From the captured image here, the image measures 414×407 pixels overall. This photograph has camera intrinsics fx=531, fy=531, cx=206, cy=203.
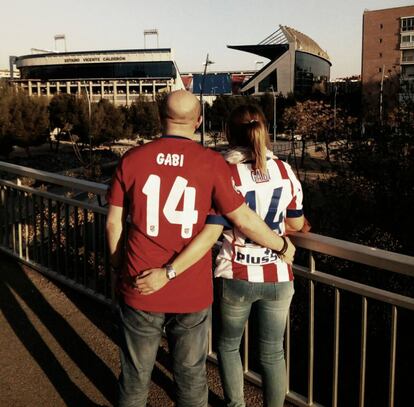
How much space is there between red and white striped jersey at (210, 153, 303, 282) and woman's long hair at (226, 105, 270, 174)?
0.06m

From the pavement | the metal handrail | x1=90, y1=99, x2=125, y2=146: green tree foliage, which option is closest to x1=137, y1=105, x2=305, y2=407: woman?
the pavement

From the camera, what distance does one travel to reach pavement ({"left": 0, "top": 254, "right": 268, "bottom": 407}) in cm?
303

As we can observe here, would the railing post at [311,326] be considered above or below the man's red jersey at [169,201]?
below

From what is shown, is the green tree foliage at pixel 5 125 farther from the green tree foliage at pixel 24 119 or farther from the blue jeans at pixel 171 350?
the blue jeans at pixel 171 350

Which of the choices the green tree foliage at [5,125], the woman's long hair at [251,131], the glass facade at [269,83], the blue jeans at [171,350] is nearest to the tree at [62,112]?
the green tree foliage at [5,125]

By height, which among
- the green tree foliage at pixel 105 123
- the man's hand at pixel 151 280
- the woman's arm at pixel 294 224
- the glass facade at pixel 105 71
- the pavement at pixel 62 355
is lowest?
the pavement at pixel 62 355

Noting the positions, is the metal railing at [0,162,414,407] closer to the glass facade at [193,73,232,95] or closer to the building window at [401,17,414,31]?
the building window at [401,17,414,31]

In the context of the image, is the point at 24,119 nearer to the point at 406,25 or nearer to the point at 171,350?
the point at 171,350

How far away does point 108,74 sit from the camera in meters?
114

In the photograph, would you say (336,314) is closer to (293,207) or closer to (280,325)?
(280,325)

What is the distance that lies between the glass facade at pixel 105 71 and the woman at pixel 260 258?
4410 inches

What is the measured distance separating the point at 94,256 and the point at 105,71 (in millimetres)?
115179

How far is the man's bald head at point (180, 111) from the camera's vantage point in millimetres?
2150

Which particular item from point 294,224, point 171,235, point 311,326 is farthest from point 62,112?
point 171,235
